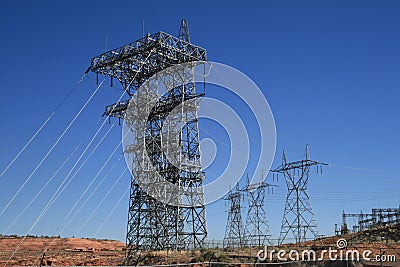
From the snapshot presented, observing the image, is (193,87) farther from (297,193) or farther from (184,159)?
(297,193)

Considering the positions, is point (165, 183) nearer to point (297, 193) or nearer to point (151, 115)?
point (151, 115)

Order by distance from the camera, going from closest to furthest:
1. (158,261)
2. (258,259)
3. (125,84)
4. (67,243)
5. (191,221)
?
(258,259)
(158,261)
(191,221)
(125,84)
(67,243)

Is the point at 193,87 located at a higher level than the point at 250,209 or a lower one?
higher

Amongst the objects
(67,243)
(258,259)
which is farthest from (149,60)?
(67,243)

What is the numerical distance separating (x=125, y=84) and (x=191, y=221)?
11.8 m

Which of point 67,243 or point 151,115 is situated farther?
point 67,243

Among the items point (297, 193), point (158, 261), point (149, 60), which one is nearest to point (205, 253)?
point (158, 261)

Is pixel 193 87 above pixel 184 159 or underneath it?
above

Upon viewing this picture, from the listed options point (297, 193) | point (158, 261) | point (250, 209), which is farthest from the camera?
point (250, 209)

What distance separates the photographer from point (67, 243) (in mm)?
55312

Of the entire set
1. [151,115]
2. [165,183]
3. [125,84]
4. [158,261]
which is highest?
[125,84]

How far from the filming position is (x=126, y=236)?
39.0 meters

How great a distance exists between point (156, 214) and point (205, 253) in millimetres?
7554

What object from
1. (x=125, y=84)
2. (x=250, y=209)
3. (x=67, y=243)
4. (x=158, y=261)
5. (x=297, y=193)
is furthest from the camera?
(x=250, y=209)
